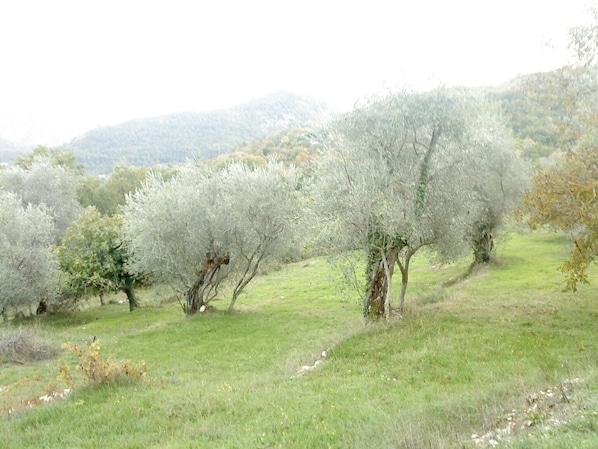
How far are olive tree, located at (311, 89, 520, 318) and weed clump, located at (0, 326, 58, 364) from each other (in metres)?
17.5

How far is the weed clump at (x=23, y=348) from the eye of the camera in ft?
73.4

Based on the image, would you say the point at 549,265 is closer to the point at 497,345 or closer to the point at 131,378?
the point at 497,345

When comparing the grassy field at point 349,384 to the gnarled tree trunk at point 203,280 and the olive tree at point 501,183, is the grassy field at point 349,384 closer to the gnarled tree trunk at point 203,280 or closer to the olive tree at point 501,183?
the gnarled tree trunk at point 203,280

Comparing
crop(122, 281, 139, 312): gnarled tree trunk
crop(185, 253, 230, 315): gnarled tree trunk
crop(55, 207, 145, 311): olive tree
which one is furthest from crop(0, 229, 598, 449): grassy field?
crop(122, 281, 139, 312): gnarled tree trunk

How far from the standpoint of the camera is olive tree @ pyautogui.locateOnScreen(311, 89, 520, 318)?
1953 centimetres

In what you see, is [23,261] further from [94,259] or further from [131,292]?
[131,292]

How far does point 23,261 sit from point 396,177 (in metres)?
31.1

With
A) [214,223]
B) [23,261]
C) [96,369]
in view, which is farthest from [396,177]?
[23,261]

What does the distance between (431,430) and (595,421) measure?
9.56ft

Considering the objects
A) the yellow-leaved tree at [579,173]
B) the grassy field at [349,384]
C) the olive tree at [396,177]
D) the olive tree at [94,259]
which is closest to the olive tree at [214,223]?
the grassy field at [349,384]

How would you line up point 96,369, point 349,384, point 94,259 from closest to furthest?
point 349,384 < point 96,369 < point 94,259

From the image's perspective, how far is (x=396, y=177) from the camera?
20031mm

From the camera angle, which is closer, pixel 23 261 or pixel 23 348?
pixel 23 348

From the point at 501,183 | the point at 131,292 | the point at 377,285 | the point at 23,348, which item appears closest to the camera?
the point at 377,285
